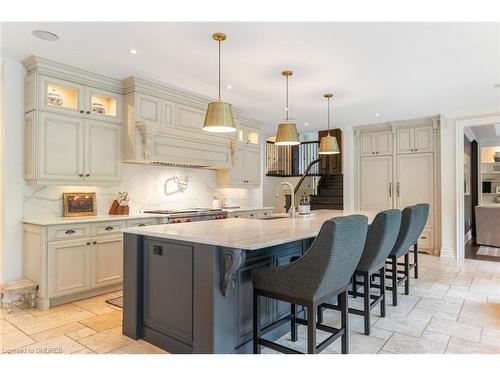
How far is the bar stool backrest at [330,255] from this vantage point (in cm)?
194

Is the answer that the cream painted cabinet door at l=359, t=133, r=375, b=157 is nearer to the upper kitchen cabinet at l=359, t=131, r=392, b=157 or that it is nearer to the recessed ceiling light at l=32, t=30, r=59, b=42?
the upper kitchen cabinet at l=359, t=131, r=392, b=157

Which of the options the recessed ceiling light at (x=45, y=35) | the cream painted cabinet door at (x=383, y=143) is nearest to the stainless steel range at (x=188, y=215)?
the recessed ceiling light at (x=45, y=35)

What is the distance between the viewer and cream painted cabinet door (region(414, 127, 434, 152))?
246 inches

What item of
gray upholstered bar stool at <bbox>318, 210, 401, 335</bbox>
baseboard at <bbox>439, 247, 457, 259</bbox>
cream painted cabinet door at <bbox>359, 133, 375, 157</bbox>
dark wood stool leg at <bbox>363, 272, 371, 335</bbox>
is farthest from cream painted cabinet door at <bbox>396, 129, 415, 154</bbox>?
dark wood stool leg at <bbox>363, 272, 371, 335</bbox>

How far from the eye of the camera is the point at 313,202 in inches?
316

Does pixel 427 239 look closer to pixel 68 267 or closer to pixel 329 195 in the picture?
pixel 329 195

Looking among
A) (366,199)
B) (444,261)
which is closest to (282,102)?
(366,199)

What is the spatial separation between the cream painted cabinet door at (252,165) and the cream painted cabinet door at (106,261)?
9.38 ft

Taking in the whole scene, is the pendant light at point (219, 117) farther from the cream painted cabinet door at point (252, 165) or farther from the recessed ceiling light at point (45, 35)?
the cream painted cabinet door at point (252, 165)

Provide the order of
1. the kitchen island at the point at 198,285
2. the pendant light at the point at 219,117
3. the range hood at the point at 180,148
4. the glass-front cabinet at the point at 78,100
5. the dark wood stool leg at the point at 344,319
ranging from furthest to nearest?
the range hood at the point at 180,148
the glass-front cabinet at the point at 78,100
the pendant light at the point at 219,117
the dark wood stool leg at the point at 344,319
the kitchen island at the point at 198,285

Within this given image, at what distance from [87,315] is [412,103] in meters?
5.14

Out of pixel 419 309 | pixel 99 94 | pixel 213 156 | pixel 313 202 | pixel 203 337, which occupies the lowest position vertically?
pixel 419 309

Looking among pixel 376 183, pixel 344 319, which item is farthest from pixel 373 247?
pixel 376 183

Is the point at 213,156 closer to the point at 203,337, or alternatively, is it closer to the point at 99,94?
the point at 99,94
